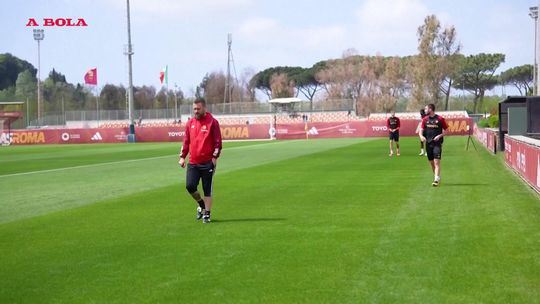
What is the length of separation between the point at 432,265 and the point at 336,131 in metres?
49.3

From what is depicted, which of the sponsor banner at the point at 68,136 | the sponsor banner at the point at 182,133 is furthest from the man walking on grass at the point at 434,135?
the sponsor banner at the point at 68,136

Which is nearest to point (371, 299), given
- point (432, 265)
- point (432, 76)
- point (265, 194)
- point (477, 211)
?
point (432, 265)

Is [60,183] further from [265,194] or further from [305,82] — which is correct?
[305,82]

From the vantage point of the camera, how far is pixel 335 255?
7.50 metres

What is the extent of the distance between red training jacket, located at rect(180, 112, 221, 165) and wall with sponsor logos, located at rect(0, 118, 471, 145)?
148 feet

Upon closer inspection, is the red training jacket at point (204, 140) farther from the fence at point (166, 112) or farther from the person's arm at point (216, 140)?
the fence at point (166, 112)

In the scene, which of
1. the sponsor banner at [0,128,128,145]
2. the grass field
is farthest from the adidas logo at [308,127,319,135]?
the grass field

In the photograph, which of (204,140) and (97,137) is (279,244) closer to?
(204,140)

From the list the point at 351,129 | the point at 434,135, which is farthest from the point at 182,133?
the point at 434,135

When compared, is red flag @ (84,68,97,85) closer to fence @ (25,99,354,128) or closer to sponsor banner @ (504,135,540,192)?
fence @ (25,99,354,128)

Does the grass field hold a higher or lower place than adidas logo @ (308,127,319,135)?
lower

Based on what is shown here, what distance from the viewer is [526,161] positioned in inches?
598

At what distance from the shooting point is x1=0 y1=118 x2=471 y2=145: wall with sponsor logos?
54875mm

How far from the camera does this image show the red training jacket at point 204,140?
10.3 metres
